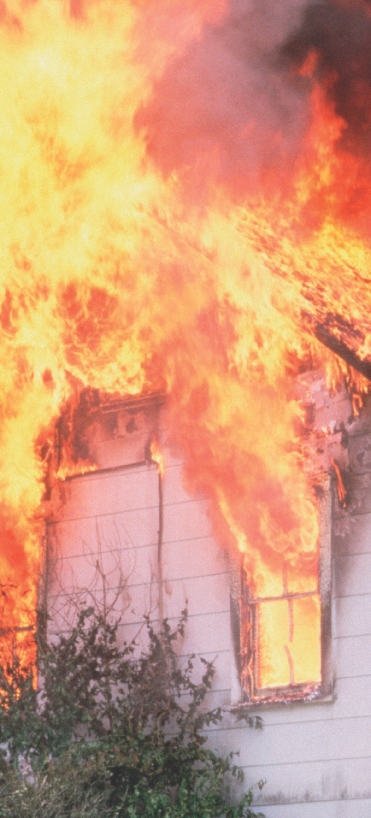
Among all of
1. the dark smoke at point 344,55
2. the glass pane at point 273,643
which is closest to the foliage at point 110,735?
the glass pane at point 273,643

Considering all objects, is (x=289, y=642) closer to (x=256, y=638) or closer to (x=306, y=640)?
(x=306, y=640)

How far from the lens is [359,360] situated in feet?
28.8

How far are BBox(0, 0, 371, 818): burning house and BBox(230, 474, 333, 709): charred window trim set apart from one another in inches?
0.8

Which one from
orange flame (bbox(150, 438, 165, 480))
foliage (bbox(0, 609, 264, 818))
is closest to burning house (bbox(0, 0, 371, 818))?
orange flame (bbox(150, 438, 165, 480))

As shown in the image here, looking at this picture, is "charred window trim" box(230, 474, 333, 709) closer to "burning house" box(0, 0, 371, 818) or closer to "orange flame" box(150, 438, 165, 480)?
"burning house" box(0, 0, 371, 818)

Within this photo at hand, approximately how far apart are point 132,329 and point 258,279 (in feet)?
5.65

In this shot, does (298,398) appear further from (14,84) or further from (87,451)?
(14,84)

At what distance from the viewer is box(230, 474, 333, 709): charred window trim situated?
9016 millimetres

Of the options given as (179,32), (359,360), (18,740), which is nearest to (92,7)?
(179,32)

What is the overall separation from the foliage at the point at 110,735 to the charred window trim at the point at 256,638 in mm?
286

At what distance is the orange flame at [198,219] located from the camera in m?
9.42

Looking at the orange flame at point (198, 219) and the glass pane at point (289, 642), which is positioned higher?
the orange flame at point (198, 219)

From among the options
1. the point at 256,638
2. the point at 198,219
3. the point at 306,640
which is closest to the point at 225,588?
the point at 256,638

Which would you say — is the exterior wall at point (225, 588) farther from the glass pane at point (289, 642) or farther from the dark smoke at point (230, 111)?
the dark smoke at point (230, 111)
